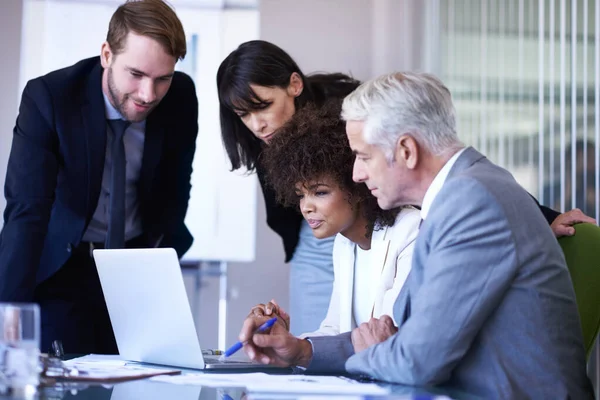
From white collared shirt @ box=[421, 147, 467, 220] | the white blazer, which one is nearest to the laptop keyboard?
the white blazer

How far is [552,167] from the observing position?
3.32 m

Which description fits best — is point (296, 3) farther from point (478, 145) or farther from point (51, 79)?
point (51, 79)

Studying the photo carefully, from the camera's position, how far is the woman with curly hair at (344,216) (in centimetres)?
223

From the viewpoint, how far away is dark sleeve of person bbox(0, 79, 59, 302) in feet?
7.50

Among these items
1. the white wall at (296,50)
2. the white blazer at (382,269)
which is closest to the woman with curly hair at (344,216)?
the white blazer at (382,269)

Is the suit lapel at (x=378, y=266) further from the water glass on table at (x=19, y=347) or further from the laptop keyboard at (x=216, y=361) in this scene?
the water glass on table at (x=19, y=347)

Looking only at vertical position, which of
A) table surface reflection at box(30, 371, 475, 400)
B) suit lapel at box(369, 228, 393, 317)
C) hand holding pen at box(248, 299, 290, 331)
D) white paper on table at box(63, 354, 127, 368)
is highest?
suit lapel at box(369, 228, 393, 317)

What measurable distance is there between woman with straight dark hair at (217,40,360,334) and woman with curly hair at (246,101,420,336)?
30cm

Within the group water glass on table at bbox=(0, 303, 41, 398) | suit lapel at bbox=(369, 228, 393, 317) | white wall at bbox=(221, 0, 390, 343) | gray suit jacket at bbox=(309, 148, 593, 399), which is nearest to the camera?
water glass on table at bbox=(0, 303, 41, 398)

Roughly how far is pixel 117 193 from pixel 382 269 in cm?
93

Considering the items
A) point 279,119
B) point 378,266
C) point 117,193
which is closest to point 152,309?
point 378,266

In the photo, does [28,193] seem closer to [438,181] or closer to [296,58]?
[438,181]

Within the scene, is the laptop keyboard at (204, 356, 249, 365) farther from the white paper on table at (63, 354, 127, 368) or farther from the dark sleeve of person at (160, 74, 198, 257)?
the dark sleeve of person at (160, 74, 198, 257)

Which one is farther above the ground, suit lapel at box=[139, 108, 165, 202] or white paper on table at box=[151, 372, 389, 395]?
suit lapel at box=[139, 108, 165, 202]
